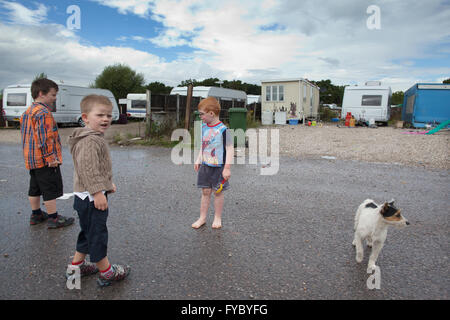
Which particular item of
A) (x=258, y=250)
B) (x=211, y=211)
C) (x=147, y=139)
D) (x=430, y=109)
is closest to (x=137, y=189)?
(x=211, y=211)

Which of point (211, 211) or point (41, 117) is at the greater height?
point (41, 117)

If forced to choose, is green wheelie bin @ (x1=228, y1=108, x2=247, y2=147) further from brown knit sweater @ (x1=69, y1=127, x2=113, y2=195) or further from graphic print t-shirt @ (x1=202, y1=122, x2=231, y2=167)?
brown knit sweater @ (x1=69, y1=127, x2=113, y2=195)

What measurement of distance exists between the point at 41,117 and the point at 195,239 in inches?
89.3

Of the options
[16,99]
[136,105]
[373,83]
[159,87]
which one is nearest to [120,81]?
[159,87]

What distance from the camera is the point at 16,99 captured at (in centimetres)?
1845

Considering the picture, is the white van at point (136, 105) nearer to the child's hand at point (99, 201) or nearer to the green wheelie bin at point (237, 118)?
the green wheelie bin at point (237, 118)

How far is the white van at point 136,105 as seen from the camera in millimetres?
27641

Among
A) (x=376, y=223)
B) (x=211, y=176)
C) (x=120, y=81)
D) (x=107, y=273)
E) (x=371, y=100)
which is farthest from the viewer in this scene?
(x=120, y=81)

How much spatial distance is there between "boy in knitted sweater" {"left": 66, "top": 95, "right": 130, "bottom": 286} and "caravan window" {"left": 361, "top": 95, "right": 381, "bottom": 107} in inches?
897

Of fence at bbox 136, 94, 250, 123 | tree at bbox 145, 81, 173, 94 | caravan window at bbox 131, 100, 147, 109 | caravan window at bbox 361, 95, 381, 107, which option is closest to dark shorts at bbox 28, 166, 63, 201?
fence at bbox 136, 94, 250, 123

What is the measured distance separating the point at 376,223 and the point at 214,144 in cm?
190

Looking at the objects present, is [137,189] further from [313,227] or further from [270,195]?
[313,227]

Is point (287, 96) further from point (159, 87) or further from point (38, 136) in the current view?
point (159, 87)

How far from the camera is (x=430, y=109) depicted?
18.3 m
